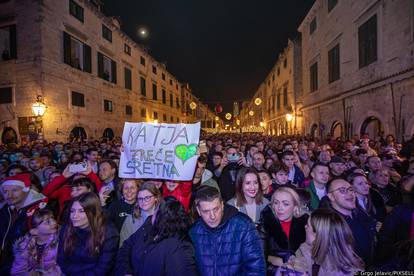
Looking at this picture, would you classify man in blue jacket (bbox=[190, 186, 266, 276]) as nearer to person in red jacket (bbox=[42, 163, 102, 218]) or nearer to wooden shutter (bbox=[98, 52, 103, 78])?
person in red jacket (bbox=[42, 163, 102, 218])

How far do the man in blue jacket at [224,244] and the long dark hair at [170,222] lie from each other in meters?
0.18

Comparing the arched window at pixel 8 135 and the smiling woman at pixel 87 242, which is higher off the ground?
the arched window at pixel 8 135

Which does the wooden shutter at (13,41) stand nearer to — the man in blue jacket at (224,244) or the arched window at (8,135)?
the arched window at (8,135)

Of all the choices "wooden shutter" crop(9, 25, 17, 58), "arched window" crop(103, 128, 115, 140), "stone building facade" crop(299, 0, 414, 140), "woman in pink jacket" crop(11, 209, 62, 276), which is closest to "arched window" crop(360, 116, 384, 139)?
"stone building facade" crop(299, 0, 414, 140)

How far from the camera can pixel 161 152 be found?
4242 mm

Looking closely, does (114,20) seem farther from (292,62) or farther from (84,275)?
(84,275)

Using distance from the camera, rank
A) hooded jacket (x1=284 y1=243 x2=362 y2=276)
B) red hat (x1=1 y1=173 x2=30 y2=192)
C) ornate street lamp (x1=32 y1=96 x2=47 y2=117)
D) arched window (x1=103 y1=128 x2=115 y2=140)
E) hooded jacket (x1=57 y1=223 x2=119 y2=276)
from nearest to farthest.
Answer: hooded jacket (x1=284 y1=243 x2=362 y2=276), hooded jacket (x1=57 y1=223 x2=119 y2=276), red hat (x1=1 y1=173 x2=30 y2=192), ornate street lamp (x1=32 y1=96 x2=47 y2=117), arched window (x1=103 y1=128 x2=115 y2=140)

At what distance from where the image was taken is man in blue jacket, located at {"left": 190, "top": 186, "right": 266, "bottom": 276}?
2.60 m

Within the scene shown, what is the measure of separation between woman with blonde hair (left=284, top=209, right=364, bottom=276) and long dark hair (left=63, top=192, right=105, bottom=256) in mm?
2209

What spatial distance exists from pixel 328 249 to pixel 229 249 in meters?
0.94

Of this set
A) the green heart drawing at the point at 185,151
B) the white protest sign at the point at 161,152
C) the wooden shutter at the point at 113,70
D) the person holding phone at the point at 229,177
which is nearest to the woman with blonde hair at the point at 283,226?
the white protest sign at the point at 161,152

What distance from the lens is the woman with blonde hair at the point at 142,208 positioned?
332 cm

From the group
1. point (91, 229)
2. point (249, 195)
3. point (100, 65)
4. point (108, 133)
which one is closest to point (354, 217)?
point (249, 195)

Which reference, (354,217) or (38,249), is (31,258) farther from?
(354,217)
